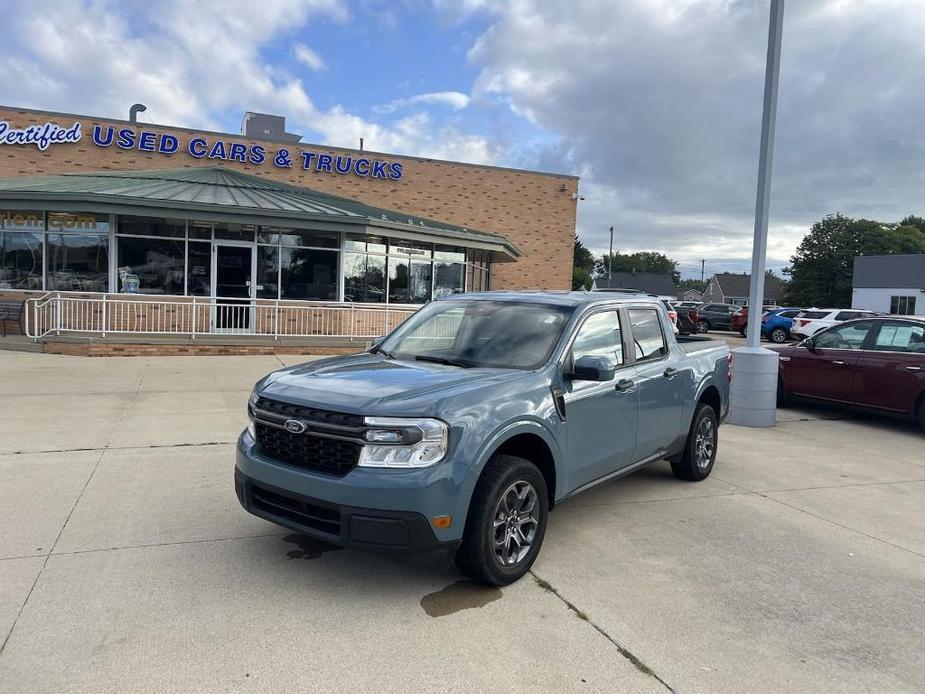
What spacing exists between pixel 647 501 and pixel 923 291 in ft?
182

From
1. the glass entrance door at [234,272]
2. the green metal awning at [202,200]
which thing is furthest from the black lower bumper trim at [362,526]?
the glass entrance door at [234,272]

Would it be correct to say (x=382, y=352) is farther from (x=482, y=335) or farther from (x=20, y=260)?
(x=20, y=260)

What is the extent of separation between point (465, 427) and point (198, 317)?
1309 centimetres

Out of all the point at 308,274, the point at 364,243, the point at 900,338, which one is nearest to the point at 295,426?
the point at 900,338

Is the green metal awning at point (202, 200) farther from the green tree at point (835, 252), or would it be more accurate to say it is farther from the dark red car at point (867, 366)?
the green tree at point (835, 252)

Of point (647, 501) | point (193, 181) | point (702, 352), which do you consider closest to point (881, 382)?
point (702, 352)

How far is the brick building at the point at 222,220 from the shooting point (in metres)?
15.5

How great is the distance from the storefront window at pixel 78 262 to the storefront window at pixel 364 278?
226 inches

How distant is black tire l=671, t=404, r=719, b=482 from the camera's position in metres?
5.91

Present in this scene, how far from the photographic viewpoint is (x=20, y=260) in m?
16.4

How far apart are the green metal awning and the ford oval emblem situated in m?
12.7

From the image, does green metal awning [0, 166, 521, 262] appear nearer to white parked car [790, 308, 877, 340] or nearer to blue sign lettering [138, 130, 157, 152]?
blue sign lettering [138, 130, 157, 152]

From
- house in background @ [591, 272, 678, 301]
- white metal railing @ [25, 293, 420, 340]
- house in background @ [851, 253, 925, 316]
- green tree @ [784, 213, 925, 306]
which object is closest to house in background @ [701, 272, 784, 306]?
house in background @ [591, 272, 678, 301]

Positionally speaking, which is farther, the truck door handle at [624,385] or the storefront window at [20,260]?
the storefront window at [20,260]
